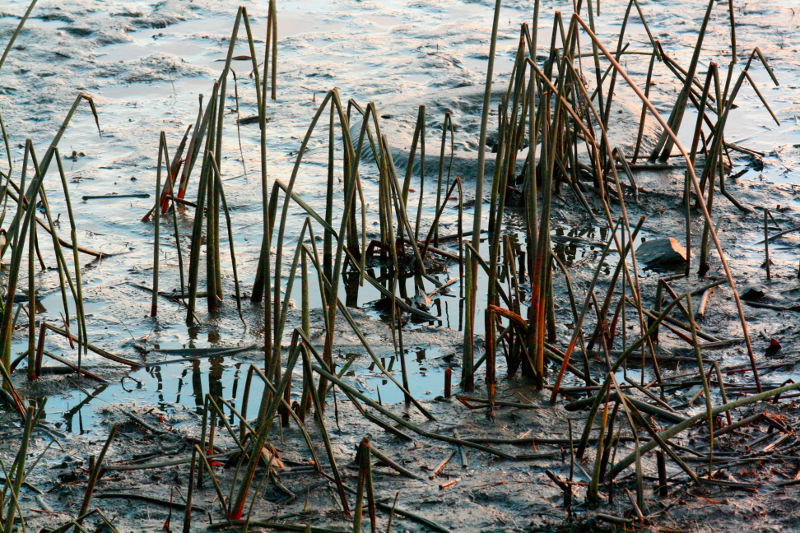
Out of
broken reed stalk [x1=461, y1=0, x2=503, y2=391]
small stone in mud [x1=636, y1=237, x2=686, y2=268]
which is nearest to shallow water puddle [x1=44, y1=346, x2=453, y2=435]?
broken reed stalk [x1=461, y1=0, x2=503, y2=391]

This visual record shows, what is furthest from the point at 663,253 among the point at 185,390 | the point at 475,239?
the point at 185,390

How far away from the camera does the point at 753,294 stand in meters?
3.76

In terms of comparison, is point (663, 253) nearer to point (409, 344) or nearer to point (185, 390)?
point (409, 344)

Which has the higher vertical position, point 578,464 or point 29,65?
point 29,65

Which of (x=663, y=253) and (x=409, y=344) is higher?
(x=663, y=253)

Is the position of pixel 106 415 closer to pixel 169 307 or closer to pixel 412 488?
pixel 169 307

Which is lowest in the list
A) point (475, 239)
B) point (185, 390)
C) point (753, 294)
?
point (185, 390)

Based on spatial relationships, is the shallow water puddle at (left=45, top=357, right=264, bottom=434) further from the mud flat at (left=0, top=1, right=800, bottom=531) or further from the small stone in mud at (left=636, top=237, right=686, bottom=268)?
the small stone in mud at (left=636, top=237, right=686, bottom=268)

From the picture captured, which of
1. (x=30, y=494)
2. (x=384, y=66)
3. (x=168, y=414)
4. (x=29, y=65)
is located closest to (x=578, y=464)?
(x=168, y=414)

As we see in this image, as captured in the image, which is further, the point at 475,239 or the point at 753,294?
the point at 753,294

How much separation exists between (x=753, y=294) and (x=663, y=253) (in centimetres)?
47

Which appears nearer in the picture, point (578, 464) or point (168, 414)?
point (578, 464)

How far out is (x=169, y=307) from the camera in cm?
368

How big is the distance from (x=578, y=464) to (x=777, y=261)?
1.92 m
